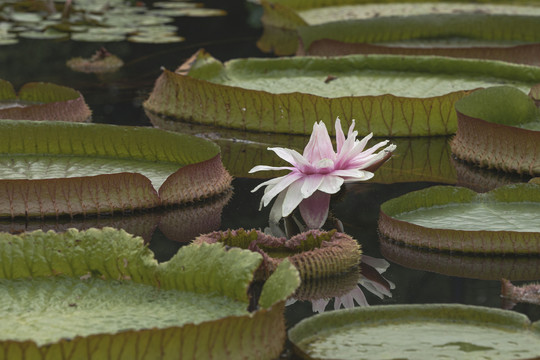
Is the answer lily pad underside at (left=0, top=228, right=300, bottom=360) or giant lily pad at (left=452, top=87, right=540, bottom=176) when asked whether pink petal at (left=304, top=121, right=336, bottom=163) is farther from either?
giant lily pad at (left=452, top=87, right=540, bottom=176)

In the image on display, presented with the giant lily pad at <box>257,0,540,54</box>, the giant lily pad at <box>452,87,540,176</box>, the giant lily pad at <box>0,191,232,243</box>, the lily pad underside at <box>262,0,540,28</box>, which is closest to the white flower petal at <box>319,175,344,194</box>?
the giant lily pad at <box>0,191,232,243</box>

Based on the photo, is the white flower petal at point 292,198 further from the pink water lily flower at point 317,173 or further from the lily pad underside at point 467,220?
the lily pad underside at point 467,220

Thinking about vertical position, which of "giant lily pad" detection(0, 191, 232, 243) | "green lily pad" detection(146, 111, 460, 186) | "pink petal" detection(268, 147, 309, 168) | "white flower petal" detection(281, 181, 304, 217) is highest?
"pink petal" detection(268, 147, 309, 168)

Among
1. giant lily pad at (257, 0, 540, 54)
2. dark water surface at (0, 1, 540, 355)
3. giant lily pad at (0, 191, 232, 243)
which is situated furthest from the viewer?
giant lily pad at (257, 0, 540, 54)

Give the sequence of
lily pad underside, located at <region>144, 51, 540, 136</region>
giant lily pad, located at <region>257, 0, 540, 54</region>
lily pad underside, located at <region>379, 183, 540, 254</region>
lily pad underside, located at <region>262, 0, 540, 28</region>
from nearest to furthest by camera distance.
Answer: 1. lily pad underside, located at <region>379, 183, 540, 254</region>
2. lily pad underside, located at <region>144, 51, 540, 136</region>
3. giant lily pad, located at <region>257, 0, 540, 54</region>
4. lily pad underside, located at <region>262, 0, 540, 28</region>

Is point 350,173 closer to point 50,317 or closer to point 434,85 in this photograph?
point 50,317

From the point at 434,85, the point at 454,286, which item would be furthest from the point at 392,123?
the point at 454,286

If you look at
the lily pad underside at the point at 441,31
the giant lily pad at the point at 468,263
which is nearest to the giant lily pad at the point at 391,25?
the lily pad underside at the point at 441,31
